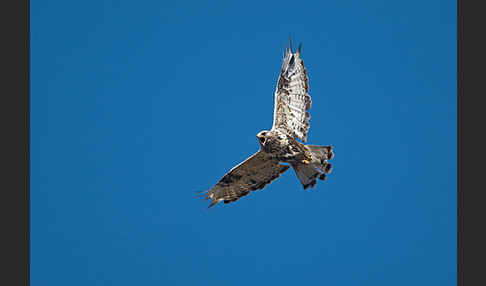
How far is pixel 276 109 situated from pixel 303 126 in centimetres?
37

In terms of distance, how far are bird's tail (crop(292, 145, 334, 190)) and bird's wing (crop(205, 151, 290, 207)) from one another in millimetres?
232

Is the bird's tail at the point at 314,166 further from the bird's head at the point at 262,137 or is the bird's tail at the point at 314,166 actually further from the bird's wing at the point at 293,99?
the bird's head at the point at 262,137

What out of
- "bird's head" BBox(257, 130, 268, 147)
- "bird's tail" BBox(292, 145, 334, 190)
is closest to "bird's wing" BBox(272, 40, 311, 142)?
A: "bird's tail" BBox(292, 145, 334, 190)

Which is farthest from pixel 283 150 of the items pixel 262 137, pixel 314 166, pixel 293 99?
pixel 293 99

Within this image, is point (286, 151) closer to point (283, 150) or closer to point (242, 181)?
point (283, 150)

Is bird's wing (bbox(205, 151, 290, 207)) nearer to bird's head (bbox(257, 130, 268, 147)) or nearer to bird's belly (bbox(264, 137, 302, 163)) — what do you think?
bird's belly (bbox(264, 137, 302, 163))

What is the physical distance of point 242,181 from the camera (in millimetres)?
Result: 7008

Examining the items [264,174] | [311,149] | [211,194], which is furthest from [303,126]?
[211,194]

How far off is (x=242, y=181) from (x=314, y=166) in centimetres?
90

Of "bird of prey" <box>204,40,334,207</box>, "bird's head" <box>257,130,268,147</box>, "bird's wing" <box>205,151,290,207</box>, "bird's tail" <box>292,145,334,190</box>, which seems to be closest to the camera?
"bird's head" <box>257,130,268,147</box>

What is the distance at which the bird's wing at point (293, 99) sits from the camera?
674cm

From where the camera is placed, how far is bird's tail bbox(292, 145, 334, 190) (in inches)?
262

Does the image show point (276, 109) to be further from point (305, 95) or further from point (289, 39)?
point (289, 39)

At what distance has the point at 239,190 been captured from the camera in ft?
23.0
